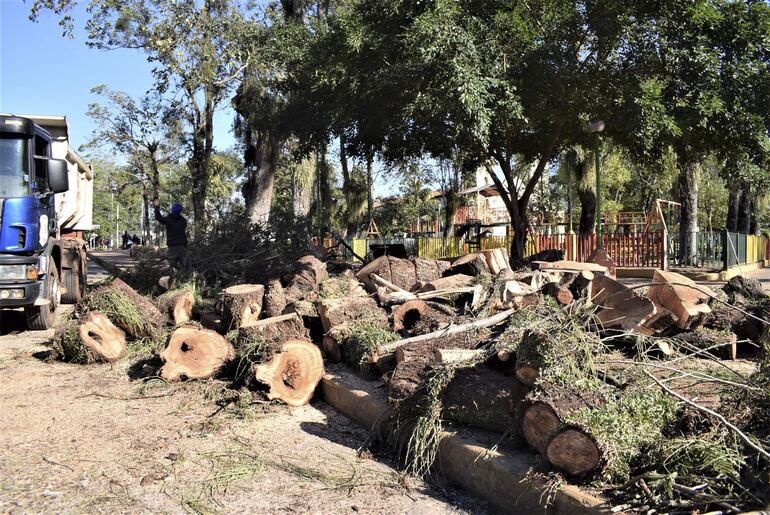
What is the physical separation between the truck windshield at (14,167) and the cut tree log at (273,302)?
3812mm

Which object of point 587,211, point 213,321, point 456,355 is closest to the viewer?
point 456,355

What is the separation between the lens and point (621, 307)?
19.3 ft

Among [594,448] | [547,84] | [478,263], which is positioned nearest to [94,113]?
[547,84]

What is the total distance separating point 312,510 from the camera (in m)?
3.75

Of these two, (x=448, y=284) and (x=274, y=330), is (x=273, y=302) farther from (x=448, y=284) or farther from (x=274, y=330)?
(x=448, y=284)

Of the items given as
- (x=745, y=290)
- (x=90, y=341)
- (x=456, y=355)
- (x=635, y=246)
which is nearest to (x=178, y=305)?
(x=90, y=341)

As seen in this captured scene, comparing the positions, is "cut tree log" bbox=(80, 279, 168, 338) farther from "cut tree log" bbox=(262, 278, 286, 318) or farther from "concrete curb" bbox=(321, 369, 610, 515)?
"concrete curb" bbox=(321, 369, 610, 515)

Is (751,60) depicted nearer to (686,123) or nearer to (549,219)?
(686,123)

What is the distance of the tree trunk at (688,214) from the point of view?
2127cm

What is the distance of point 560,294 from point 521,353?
8.03ft

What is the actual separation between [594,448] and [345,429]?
8.29ft

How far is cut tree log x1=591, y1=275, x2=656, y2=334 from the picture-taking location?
5590 millimetres

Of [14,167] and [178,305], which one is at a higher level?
[14,167]

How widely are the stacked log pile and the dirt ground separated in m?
0.34
